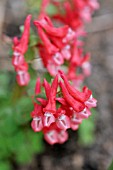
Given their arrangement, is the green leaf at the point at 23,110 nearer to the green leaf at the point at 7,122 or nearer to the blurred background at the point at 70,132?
the blurred background at the point at 70,132

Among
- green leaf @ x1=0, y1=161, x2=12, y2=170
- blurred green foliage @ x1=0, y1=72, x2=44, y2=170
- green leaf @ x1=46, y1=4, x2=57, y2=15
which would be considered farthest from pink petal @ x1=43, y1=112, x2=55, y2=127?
green leaf @ x1=46, y1=4, x2=57, y2=15

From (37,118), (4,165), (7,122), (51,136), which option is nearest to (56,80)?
(37,118)

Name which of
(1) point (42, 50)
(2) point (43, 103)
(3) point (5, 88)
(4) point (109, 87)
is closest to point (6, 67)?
(3) point (5, 88)

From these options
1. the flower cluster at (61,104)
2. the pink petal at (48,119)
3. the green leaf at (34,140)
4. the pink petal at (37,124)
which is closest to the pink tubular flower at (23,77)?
the flower cluster at (61,104)

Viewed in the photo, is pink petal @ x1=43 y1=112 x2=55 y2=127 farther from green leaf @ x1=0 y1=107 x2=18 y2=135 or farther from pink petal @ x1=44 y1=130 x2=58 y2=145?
green leaf @ x1=0 y1=107 x2=18 y2=135

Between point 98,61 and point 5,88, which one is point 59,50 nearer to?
point 5,88

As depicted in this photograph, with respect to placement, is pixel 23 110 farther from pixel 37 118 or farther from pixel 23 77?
pixel 37 118
